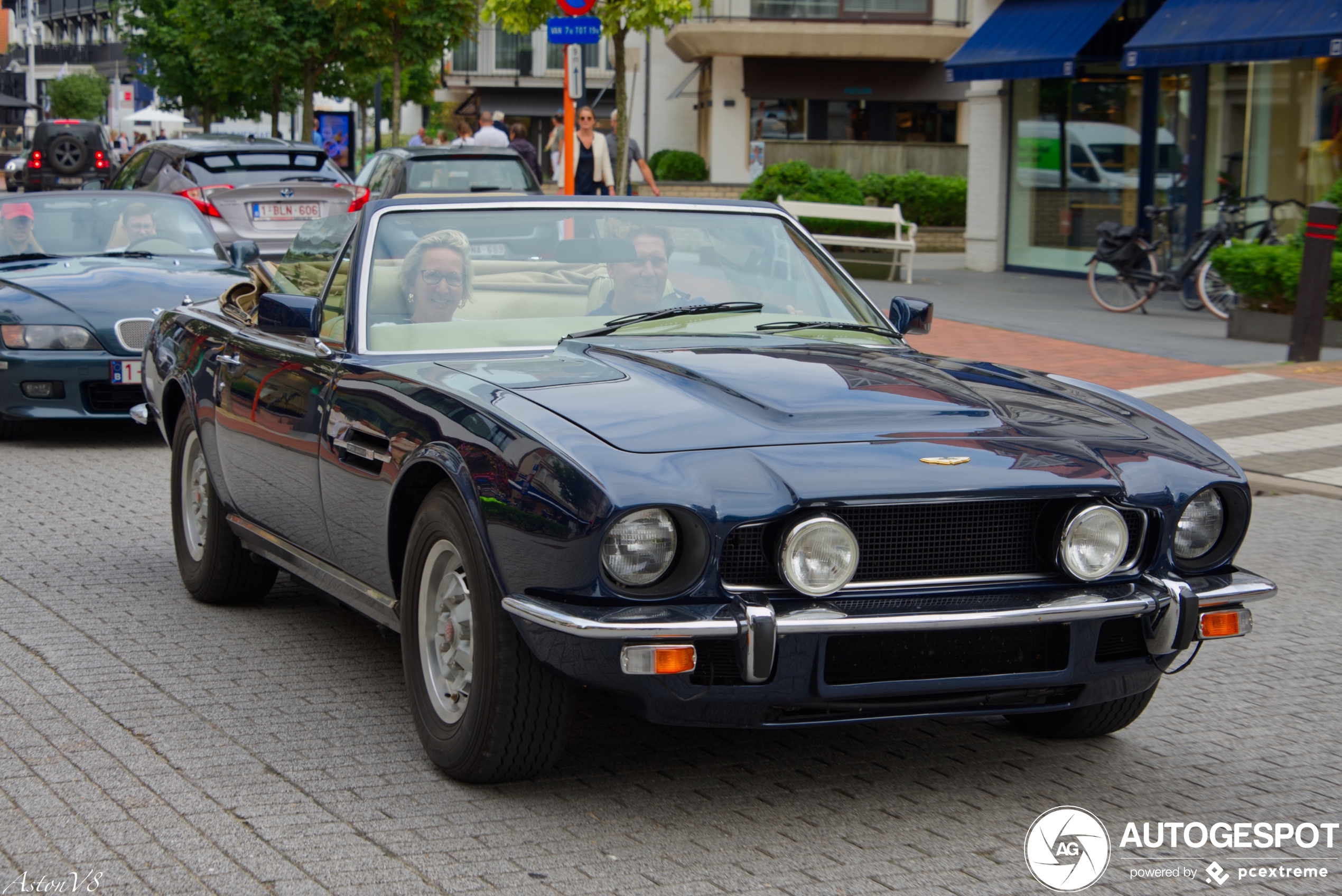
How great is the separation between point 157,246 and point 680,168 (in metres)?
34.7

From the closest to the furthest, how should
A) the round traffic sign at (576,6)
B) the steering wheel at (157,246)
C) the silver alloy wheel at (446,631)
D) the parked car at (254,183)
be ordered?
the silver alloy wheel at (446,631) < the steering wheel at (157,246) < the round traffic sign at (576,6) < the parked car at (254,183)

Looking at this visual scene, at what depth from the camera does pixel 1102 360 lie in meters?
13.5

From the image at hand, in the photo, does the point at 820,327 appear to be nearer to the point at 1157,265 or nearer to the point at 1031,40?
the point at 1157,265

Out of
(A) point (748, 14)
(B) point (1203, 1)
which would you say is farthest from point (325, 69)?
(B) point (1203, 1)

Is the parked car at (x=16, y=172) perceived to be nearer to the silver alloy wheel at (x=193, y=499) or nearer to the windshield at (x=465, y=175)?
the windshield at (x=465, y=175)

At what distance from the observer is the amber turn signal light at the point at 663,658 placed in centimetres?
351

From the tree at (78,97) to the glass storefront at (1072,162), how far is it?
256ft

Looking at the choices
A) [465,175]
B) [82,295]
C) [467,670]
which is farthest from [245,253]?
[465,175]

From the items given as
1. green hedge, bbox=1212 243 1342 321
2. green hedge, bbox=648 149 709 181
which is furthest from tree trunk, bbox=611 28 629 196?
→ green hedge, bbox=648 149 709 181

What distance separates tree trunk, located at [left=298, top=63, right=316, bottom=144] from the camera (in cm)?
3172

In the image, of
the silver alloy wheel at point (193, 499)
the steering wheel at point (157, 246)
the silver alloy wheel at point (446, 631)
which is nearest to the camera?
the silver alloy wheel at point (446, 631)

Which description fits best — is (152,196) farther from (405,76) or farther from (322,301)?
(405,76)

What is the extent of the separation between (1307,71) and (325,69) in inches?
857

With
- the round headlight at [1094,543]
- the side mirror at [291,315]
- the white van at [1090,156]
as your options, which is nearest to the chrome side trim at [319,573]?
the side mirror at [291,315]
